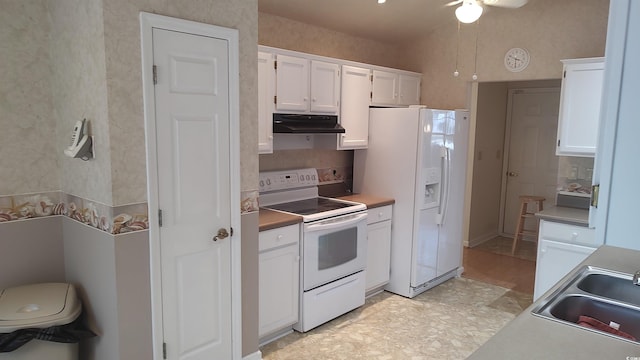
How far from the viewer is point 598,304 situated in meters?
1.53

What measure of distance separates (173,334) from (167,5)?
1.78 m

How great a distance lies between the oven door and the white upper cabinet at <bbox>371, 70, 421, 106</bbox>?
1340 millimetres

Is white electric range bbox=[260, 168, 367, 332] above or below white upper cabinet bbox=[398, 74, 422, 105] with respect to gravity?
below

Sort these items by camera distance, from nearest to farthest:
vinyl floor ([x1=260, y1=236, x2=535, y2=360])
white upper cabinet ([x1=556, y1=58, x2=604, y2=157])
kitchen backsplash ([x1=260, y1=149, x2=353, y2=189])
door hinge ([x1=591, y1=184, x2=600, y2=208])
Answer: door hinge ([x1=591, y1=184, x2=600, y2=208]), vinyl floor ([x1=260, y1=236, x2=535, y2=360]), white upper cabinet ([x1=556, y1=58, x2=604, y2=157]), kitchen backsplash ([x1=260, y1=149, x2=353, y2=189])

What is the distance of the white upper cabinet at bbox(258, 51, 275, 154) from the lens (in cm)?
335

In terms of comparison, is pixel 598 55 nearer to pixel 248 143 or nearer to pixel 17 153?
pixel 248 143

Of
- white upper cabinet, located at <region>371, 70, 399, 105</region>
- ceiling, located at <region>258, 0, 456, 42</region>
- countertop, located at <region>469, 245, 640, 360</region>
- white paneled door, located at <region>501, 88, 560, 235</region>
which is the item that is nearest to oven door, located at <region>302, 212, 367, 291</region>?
white upper cabinet, located at <region>371, 70, 399, 105</region>

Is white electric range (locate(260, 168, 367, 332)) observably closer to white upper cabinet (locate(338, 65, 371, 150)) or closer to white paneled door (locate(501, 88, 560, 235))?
white upper cabinet (locate(338, 65, 371, 150))

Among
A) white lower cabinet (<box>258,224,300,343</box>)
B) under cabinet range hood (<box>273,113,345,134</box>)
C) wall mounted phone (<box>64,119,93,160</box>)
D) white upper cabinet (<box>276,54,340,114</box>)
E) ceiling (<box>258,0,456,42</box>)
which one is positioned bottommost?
white lower cabinet (<box>258,224,300,343</box>)

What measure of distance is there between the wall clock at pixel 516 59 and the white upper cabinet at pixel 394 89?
97 centimetres

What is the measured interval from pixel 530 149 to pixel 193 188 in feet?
17.0

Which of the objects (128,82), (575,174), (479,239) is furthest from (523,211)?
(128,82)

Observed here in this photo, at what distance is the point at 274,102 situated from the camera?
11.4 feet

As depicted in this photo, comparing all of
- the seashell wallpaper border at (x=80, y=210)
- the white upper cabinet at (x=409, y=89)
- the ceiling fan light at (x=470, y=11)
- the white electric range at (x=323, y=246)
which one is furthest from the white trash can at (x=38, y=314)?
the white upper cabinet at (x=409, y=89)
